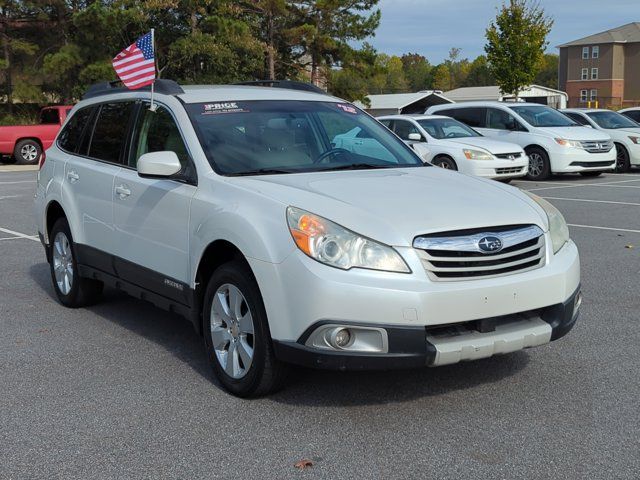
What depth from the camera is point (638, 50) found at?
91.6m

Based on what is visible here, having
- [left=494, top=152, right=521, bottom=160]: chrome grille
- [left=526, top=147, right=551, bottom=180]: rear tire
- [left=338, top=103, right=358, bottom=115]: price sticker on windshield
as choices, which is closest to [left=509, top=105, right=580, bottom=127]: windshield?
[left=526, top=147, right=551, bottom=180]: rear tire

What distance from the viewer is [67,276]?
22.2ft

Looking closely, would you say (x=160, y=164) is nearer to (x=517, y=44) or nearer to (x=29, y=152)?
(x=29, y=152)

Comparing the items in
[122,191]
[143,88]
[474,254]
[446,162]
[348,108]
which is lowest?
[446,162]

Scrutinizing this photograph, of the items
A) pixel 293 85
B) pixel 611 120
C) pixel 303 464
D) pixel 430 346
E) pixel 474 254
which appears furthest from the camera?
pixel 611 120

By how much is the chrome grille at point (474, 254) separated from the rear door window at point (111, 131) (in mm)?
2881

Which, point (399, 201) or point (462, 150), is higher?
point (399, 201)

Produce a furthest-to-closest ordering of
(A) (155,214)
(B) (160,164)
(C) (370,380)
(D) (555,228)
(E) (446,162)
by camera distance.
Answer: (E) (446,162) → (A) (155,214) → (B) (160,164) → (C) (370,380) → (D) (555,228)

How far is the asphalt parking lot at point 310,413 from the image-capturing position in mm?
3674

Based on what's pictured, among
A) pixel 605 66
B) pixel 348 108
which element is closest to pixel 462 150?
pixel 348 108

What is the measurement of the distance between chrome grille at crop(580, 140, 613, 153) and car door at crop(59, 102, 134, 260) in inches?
545

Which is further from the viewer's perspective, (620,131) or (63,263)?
(620,131)

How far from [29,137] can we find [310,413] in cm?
2397

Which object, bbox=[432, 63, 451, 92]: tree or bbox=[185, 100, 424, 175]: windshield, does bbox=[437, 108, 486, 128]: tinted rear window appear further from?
bbox=[432, 63, 451, 92]: tree
